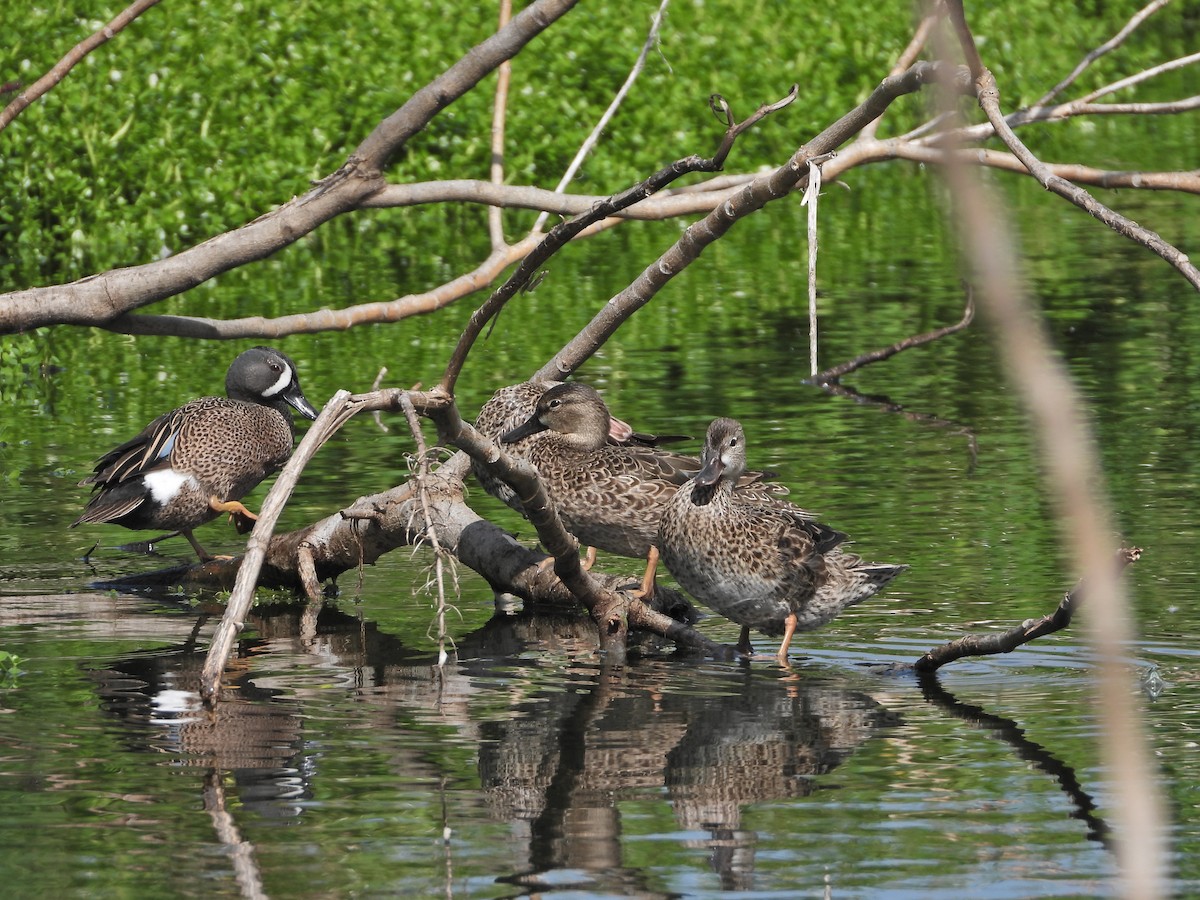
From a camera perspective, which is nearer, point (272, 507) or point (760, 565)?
point (272, 507)

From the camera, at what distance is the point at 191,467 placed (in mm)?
8648

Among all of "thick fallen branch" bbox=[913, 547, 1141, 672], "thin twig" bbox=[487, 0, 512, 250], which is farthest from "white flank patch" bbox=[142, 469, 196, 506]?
"thick fallen branch" bbox=[913, 547, 1141, 672]

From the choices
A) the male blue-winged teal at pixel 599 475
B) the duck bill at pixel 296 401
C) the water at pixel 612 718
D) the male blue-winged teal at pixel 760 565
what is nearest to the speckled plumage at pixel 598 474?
the male blue-winged teal at pixel 599 475

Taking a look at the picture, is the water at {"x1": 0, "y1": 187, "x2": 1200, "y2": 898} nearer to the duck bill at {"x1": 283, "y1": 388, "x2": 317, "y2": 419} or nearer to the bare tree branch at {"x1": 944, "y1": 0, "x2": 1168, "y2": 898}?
the duck bill at {"x1": 283, "y1": 388, "x2": 317, "y2": 419}

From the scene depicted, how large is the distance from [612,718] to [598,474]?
6.16ft

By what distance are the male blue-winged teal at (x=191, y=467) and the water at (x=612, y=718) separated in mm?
381

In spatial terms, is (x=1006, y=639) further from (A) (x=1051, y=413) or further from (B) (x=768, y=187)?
(A) (x=1051, y=413)

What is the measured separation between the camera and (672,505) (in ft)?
23.9

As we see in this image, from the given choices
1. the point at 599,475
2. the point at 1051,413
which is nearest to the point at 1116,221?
the point at 1051,413

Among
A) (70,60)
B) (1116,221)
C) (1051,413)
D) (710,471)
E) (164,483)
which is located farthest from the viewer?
(164,483)

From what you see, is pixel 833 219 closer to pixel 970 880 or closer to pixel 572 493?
pixel 572 493

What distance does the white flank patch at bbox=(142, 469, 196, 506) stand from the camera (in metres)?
8.55

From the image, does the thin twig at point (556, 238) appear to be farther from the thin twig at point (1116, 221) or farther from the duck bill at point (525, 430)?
the duck bill at point (525, 430)

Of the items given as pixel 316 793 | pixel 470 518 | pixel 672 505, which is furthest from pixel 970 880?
pixel 470 518
